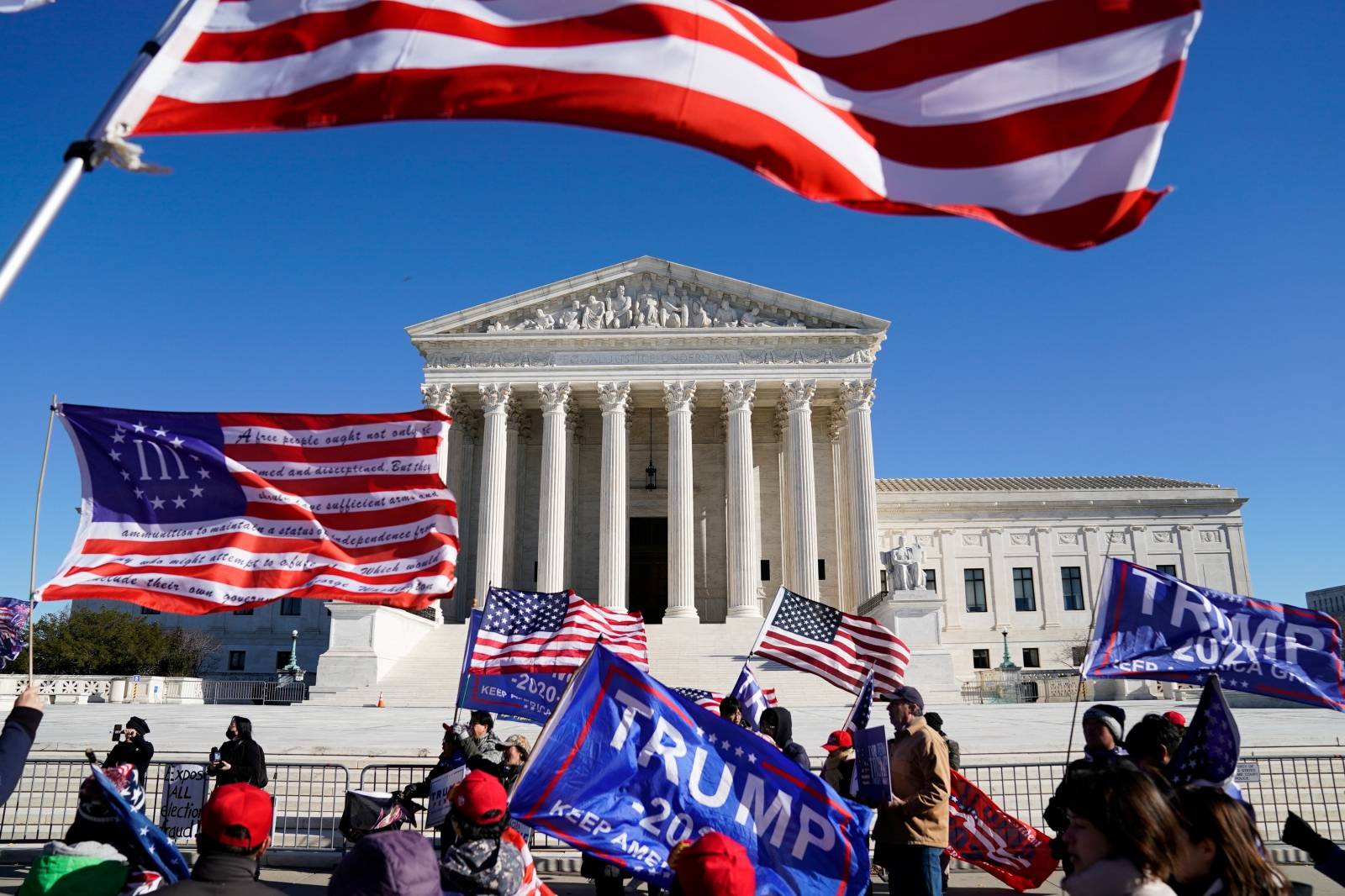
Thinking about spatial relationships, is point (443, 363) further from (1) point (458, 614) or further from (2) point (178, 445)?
(2) point (178, 445)

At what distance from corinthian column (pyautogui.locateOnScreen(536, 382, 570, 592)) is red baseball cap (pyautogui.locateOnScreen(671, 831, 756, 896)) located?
3476 centimetres

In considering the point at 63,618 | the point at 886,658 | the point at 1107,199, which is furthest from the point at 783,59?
the point at 63,618

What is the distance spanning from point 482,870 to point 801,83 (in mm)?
4035

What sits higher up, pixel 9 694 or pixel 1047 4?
pixel 1047 4

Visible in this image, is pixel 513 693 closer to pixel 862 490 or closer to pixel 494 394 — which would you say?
pixel 862 490

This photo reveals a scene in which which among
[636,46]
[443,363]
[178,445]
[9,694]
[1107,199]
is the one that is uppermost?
[443,363]

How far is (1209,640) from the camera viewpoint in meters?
8.87

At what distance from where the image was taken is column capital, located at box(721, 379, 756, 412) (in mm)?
40062

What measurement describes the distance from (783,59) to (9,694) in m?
35.1

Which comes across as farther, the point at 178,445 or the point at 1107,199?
the point at 178,445

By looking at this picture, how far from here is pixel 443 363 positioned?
4053cm

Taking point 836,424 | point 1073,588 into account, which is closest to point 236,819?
point 836,424

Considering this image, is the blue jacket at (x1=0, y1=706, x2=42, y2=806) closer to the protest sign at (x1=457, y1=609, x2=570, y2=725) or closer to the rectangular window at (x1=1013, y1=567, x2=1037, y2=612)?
the protest sign at (x1=457, y1=609, x2=570, y2=725)

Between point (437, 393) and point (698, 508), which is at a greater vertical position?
point (437, 393)
